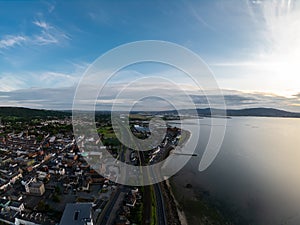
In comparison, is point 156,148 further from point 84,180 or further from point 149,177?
point 84,180

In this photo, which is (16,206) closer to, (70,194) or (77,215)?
(70,194)

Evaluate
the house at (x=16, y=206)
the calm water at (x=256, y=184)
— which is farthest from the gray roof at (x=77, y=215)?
the calm water at (x=256, y=184)

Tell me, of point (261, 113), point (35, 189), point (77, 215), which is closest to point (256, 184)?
point (77, 215)

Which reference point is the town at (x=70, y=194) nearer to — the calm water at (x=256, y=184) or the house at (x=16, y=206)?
the house at (x=16, y=206)

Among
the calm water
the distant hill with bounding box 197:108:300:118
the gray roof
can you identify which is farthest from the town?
the distant hill with bounding box 197:108:300:118

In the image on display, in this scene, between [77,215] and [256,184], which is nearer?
[77,215]

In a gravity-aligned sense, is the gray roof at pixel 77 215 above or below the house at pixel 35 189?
above

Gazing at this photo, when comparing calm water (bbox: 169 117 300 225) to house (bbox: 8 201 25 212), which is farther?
calm water (bbox: 169 117 300 225)

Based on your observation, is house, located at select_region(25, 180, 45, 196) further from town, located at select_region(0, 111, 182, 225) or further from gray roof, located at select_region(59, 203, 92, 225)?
gray roof, located at select_region(59, 203, 92, 225)
